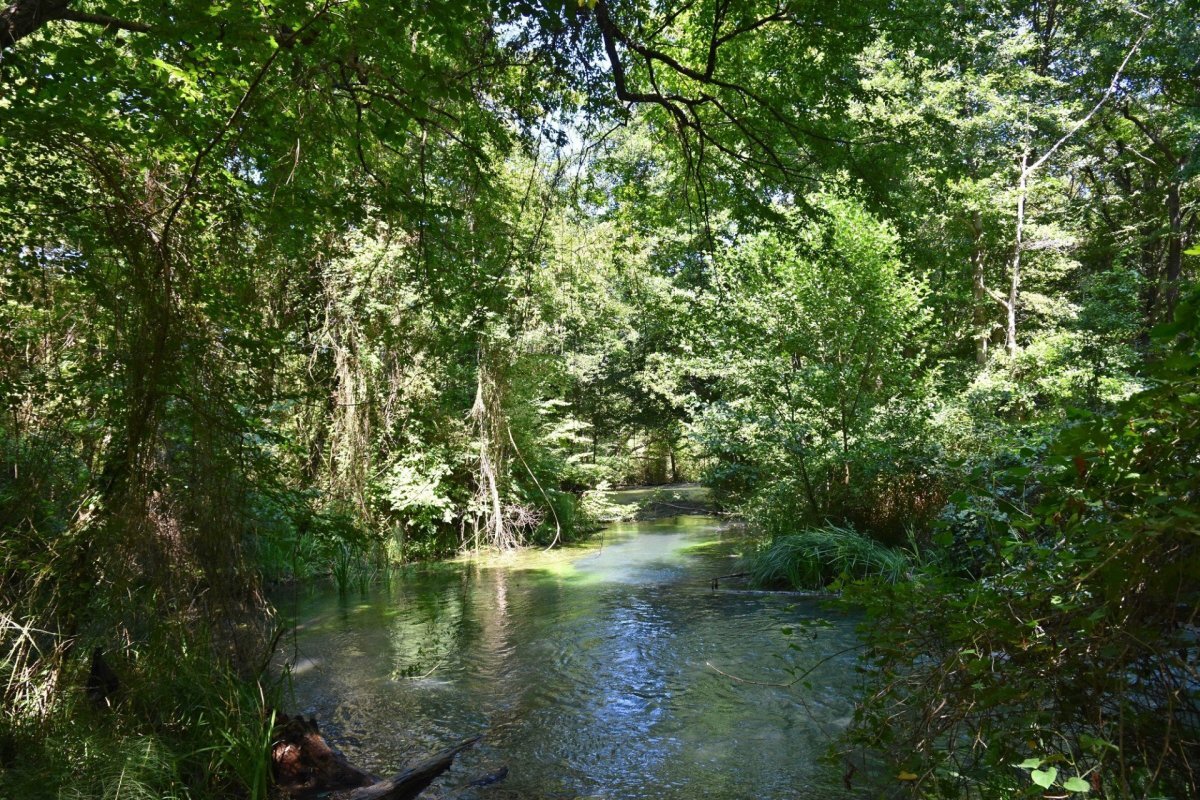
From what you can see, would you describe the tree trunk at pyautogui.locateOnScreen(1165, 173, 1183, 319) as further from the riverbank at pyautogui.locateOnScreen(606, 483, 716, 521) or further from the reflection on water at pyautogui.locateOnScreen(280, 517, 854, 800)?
the reflection on water at pyautogui.locateOnScreen(280, 517, 854, 800)

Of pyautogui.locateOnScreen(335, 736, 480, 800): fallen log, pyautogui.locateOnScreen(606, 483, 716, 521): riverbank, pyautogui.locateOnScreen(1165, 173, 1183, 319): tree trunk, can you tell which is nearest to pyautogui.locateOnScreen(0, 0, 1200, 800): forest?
pyautogui.locateOnScreen(335, 736, 480, 800): fallen log

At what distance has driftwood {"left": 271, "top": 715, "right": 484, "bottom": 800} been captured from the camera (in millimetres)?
3715

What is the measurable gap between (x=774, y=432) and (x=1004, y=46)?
1150cm

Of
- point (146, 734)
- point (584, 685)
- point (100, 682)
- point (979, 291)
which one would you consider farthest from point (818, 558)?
point (979, 291)

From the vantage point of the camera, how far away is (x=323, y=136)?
4.69 m

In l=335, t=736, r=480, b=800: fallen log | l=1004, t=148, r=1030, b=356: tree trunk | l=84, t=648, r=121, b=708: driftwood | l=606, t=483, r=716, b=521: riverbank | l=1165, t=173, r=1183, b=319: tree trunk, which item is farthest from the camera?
l=606, t=483, r=716, b=521: riverbank

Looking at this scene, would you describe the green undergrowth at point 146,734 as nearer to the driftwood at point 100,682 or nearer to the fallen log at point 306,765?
the driftwood at point 100,682

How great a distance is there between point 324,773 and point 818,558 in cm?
693

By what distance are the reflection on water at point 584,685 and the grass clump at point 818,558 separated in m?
0.57

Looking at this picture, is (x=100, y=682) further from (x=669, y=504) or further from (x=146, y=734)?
(x=669, y=504)

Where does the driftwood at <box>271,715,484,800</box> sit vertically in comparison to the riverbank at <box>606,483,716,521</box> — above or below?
below

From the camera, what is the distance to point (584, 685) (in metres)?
5.98

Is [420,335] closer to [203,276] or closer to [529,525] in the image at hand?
[529,525]

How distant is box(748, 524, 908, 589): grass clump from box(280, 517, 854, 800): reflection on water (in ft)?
1.86
